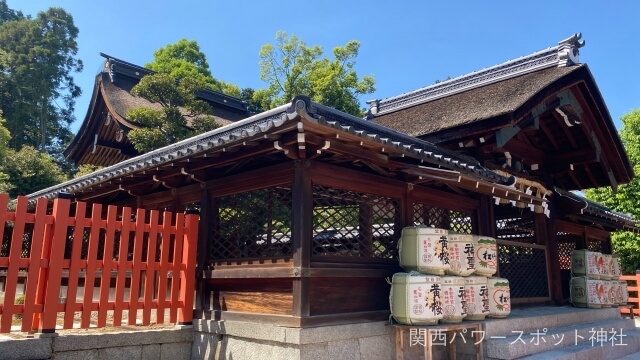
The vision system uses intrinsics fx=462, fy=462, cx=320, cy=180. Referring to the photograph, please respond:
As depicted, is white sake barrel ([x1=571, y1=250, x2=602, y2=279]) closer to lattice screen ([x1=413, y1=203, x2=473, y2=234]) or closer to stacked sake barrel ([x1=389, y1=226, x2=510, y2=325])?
lattice screen ([x1=413, y1=203, x2=473, y2=234])

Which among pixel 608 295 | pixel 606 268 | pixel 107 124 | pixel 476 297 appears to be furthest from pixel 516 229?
pixel 107 124

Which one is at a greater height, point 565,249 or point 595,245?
point 595,245

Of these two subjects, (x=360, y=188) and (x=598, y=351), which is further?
(x=598, y=351)

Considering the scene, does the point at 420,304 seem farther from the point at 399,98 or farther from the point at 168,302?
the point at 399,98

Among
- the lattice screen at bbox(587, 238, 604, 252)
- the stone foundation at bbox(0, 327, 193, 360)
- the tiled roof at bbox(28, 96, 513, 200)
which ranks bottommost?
the stone foundation at bbox(0, 327, 193, 360)

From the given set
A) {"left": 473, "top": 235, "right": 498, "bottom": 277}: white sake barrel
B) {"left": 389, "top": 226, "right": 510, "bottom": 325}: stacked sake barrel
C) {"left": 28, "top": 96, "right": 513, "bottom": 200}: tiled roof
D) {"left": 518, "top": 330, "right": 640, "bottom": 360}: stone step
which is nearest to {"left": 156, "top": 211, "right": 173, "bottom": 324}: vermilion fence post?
{"left": 28, "top": 96, "right": 513, "bottom": 200}: tiled roof

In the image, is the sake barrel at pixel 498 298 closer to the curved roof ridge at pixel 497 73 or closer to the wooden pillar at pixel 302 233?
the wooden pillar at pixel 302 233

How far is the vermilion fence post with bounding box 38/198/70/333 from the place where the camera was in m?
4.91

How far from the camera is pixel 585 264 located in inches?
383

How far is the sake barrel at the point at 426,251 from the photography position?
5.94 meters

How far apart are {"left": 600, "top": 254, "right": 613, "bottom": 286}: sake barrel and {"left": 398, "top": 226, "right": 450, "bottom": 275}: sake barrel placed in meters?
6.19

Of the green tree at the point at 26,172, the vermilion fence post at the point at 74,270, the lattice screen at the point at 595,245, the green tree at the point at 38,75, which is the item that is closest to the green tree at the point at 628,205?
the lattice screen at the point at 595,245

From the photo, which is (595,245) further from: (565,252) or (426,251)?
(426,251)

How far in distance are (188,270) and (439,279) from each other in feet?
10.8
